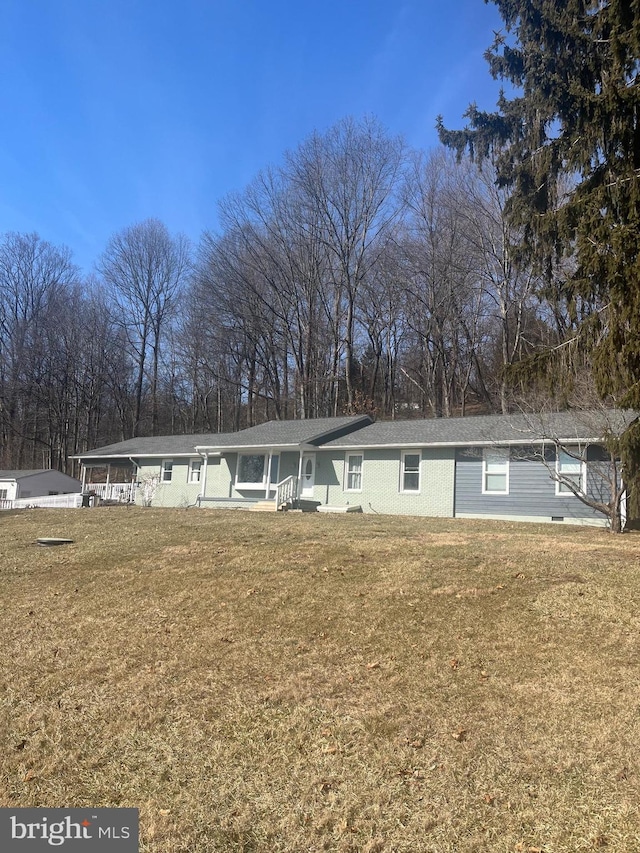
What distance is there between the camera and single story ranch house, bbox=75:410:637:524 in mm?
15430

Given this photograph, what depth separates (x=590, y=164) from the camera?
32.5ft

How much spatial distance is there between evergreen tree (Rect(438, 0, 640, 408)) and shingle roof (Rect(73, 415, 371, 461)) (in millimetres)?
12118

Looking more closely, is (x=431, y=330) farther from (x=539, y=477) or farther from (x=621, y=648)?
(x=621, y=648)

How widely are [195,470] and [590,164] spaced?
66.3 feet

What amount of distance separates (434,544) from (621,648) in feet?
16.0

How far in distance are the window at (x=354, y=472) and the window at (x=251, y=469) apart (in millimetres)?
3980

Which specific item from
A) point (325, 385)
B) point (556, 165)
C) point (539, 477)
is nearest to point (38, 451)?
point (325, 385)

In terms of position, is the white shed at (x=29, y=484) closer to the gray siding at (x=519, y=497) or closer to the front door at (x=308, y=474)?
the front door at (x=308, y=474)

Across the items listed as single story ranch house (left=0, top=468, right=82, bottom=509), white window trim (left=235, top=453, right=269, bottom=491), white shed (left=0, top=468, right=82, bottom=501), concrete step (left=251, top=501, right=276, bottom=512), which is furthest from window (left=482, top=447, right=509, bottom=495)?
white shed (left=0, top=468, right=82, bottom=501)

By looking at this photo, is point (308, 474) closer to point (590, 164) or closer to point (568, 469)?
point (568, 469)

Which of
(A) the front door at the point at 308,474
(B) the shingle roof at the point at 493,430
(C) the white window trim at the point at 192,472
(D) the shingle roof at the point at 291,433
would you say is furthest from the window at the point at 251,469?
(B) the shingle roof at the point at 493,430

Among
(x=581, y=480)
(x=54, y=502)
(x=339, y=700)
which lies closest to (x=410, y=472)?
(x=581, y=480)

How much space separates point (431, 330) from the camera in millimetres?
33062

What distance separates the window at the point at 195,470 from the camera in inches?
1027
